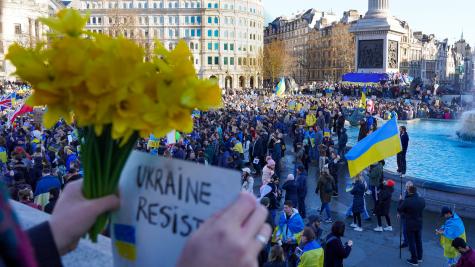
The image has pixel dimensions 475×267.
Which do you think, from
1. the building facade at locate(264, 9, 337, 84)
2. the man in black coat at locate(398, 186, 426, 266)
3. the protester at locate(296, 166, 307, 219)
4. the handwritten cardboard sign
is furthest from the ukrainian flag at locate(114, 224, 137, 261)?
the building facade at locate(264, 9, 337, 84)

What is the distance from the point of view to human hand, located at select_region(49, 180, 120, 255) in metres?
1.69

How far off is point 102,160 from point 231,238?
59cm

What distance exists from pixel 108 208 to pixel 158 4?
10180 centimetres

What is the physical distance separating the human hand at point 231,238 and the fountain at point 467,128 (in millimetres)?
26100

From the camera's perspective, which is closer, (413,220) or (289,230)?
(289,230)

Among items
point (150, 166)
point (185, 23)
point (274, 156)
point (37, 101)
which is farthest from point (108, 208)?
point (185, 23)

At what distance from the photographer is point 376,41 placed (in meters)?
53.8

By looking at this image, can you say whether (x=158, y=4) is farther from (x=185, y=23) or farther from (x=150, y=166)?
(x=150, y=166)

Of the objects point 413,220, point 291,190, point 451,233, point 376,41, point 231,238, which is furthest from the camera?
point 376,41

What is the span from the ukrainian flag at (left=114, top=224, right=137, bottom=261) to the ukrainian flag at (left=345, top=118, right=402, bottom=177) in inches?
341

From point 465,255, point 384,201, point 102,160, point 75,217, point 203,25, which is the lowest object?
point 384,201

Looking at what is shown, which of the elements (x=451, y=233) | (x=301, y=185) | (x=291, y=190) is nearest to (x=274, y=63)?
(x=301, y=185)

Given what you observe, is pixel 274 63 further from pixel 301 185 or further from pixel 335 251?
pixel 335 251

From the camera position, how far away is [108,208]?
1.73 m
